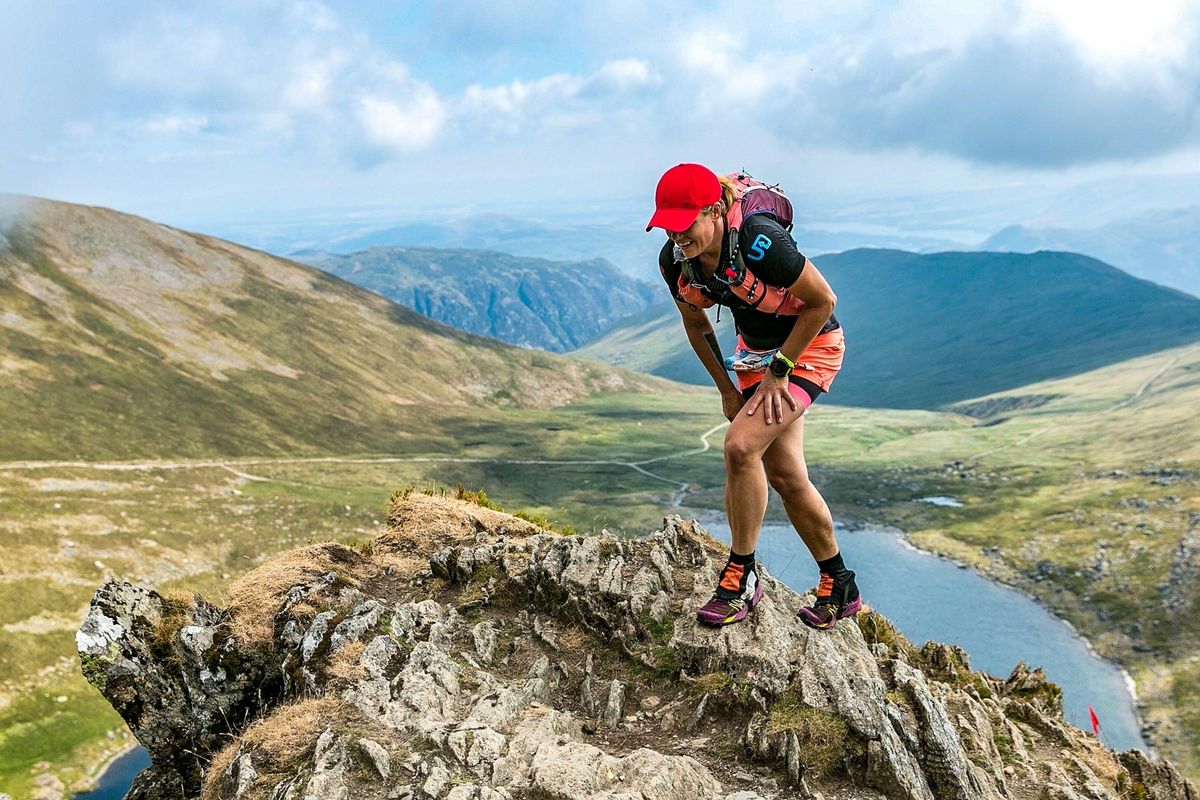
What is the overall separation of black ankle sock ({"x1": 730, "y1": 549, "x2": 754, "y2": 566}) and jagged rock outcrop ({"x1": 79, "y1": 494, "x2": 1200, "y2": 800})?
1010 millimetres

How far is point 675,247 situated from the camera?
10719 mm

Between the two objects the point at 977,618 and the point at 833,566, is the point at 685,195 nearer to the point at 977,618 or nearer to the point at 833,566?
the point at 833,566

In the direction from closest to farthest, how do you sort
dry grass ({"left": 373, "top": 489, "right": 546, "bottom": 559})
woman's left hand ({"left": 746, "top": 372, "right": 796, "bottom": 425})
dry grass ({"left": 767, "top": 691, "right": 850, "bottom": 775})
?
dry grass ({"left": 767, "top": 691, "right": 850, "bottom": 775}) → woman's left hand ({"left": 746, "top": 372, "right": 796, "bottom": 425}) → dry grass ({"left": 373, "top": 489, "right": 546, "bottom": 559})

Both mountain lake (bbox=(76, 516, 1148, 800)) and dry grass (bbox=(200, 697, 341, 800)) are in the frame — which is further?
mountain lake (bbox=(76, 516, 1148, 800))

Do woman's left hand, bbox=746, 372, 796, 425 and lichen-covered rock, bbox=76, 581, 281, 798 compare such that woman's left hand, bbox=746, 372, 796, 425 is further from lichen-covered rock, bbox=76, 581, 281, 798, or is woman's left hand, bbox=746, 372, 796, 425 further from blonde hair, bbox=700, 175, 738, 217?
lichen-covered rock, bbox=76, 581, 281, 798

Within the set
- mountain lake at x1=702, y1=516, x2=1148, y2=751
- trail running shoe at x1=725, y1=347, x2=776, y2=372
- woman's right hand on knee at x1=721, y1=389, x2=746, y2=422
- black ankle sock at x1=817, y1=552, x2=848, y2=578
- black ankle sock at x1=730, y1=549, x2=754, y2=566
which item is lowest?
mountain lake at x1=702, y1=516, x2=1148, y2=751

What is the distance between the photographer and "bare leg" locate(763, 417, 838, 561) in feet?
37.4

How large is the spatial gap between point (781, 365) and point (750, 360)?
2.82ft

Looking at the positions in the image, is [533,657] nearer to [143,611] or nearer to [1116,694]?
[143,611]

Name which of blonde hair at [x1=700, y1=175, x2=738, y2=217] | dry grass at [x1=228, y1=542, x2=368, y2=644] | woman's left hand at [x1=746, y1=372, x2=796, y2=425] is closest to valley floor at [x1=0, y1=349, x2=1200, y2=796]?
dry grass at [x1=228, y1=542, x2=368, y2=644]

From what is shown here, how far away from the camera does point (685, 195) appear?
9.58 metres

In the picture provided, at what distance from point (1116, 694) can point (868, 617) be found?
12586cm

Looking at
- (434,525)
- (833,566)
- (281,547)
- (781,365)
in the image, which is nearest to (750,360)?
(781,365)

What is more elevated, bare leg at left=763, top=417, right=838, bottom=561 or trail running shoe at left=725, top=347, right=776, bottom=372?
trail running shoe at left=725, top=347, right=776, bottom=372
